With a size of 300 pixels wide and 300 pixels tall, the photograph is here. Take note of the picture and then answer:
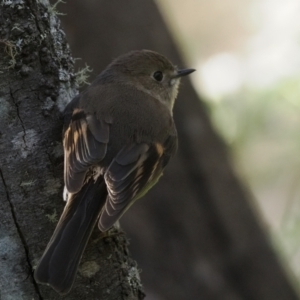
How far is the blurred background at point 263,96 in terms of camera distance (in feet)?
20.8

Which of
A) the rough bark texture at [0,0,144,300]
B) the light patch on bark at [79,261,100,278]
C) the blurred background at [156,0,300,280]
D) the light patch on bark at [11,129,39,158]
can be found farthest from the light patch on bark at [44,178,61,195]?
the blurred background at [156,0,300,280]

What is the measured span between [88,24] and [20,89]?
7.02 ft

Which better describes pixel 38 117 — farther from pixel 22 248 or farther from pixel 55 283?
pixel 55 283

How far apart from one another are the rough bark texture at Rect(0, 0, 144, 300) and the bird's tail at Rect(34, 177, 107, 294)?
0.26 ft

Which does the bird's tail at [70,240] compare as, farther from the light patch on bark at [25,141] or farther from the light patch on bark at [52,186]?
the light patch on bark at [25,141]

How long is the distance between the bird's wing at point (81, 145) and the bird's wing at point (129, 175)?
0.10 meters

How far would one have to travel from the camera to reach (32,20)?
305 cm

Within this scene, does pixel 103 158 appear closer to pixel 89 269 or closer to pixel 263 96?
pixel 89 269

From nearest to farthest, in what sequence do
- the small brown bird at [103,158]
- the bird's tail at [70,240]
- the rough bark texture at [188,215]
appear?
the bird's tail at [70,240], the small brown bird at [103,158], the rough bark texture at [188,215]

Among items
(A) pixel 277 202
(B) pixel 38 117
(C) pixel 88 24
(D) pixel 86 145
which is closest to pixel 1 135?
(B) pixel 38 117

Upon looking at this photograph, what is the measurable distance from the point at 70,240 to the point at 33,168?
36cm

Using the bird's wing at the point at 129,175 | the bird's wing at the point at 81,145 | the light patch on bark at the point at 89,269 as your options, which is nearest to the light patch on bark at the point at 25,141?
the bird's wing at the point at 81,145

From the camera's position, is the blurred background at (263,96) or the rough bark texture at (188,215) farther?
the blurred background at (263,96)

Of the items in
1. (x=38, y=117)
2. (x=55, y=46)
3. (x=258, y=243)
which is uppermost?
(x=55, y=46)
